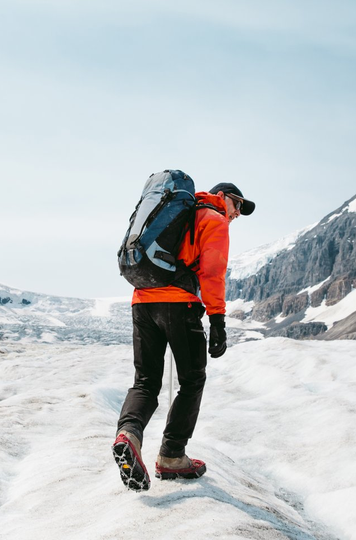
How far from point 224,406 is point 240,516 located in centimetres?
537

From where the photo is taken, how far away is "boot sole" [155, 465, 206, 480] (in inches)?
131

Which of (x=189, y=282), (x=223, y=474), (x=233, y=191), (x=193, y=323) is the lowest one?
(x=223, y=474)

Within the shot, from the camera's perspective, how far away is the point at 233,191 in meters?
4.04

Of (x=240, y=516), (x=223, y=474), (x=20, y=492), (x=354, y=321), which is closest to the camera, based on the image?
(x=240, y=516)

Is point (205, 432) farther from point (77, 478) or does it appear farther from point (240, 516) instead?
point (240, 516)

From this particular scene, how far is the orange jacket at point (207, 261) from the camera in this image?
3203mm

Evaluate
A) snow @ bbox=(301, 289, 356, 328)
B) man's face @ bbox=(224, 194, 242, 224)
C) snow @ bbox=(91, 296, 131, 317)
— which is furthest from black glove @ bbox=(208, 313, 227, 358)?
snow @ bbox=(301, 289, 356, 328)

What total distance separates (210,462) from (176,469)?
841 millimetres

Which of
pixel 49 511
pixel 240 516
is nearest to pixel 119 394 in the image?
pixel 49 511

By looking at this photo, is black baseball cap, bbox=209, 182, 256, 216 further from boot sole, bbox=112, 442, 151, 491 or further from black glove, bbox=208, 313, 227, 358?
boot sole, bbox=112, 442, 151, 491

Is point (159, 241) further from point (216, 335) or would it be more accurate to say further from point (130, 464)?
point (130, 464)

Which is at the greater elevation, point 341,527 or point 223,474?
point 223,474

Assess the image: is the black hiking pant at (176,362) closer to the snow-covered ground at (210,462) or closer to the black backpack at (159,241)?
the black backpack at (159,241)

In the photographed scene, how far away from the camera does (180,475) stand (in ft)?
11.1
